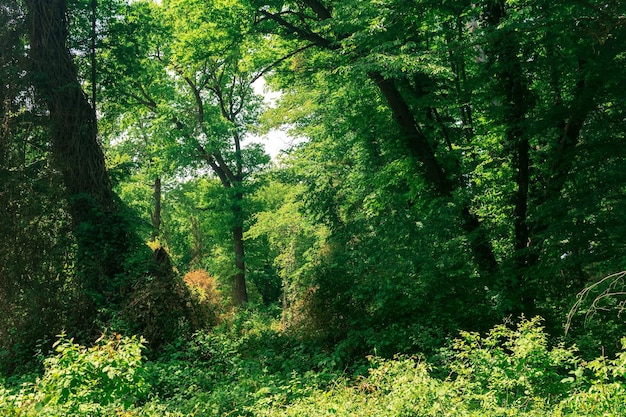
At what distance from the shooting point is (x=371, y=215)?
1186 cm

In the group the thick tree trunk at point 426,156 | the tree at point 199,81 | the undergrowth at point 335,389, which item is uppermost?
the tree at point 199,81

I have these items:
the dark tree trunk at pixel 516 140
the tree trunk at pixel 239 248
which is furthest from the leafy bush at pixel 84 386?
the tree trunk at pixel 239 248

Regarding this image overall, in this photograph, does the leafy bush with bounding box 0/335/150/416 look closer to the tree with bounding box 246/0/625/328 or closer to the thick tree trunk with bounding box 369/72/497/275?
the tree with bounding box 246/0/625/328

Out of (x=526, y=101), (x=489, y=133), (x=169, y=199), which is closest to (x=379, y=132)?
(x=489, y=133)

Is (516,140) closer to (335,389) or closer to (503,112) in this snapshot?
(503,112)

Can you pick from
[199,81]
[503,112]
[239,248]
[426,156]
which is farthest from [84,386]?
[199,81]

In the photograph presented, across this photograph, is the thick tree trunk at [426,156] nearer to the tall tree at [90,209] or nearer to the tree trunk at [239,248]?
the tall tree at [90,209]

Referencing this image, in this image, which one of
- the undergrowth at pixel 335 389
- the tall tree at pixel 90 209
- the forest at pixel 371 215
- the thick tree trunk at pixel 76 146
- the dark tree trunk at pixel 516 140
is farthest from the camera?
the thick tree trunk at pixel 76 146

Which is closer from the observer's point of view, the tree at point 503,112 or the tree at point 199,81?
the tree at point 503,112

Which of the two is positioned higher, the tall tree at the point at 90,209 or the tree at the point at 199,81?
the tree at the point at 199,81

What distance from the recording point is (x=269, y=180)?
21594mm

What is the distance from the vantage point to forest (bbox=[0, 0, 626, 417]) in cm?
675

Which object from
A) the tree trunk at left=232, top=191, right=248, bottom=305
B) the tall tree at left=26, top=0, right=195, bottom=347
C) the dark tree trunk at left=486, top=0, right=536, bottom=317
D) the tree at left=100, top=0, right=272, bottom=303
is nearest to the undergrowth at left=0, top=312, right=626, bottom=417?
the dark tree trunk at left=486, top=0, right=536, bottom=317

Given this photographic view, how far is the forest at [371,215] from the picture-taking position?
675 cm
